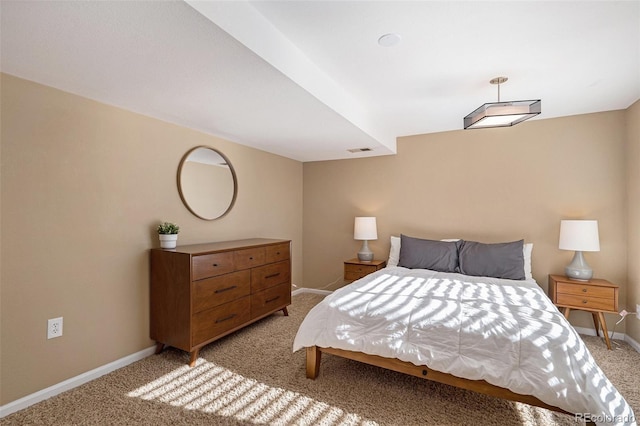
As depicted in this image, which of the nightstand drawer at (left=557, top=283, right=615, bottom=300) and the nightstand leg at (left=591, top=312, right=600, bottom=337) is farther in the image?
the nightstand leg at (left=591, top=312, right=600, bottom=337)

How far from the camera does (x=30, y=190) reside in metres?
1.93

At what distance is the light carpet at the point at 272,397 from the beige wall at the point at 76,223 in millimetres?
295

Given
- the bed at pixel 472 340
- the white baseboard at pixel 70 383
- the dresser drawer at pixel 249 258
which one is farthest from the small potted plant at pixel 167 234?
the bed at pixel 472 340

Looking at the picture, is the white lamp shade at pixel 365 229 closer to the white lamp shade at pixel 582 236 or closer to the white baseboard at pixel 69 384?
the white lamp shade at pixel 582 236

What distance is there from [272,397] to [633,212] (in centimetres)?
370

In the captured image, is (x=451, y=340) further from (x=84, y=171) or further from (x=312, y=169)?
(x=312, y=169)

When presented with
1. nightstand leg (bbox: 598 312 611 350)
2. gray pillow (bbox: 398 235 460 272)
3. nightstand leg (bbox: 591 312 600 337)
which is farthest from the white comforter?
nightstand leg (bbox: 591 312 600 337)

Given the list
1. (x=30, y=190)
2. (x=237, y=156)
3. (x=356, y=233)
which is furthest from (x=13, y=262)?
(x=356, y=233)

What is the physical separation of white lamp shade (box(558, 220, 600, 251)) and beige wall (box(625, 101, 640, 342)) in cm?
29

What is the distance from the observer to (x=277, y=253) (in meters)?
3.48

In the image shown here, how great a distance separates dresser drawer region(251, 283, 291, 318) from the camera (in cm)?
312

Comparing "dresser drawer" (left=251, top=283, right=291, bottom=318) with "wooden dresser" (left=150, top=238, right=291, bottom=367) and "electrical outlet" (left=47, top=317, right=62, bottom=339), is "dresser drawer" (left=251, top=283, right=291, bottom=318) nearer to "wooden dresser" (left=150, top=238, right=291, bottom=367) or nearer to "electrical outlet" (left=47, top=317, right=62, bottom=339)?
"wooden dresser" (left=150, top=238, right=291, bottom=367)

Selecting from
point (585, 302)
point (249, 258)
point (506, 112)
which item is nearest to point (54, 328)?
point (249, 258)

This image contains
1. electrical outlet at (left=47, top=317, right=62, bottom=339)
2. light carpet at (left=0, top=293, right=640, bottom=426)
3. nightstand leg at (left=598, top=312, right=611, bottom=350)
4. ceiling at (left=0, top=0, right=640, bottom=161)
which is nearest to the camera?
ceiling at (left=0, top=0, right=640, bottom=161)
